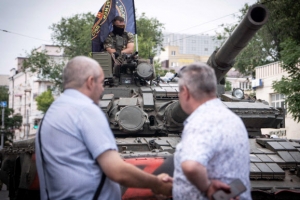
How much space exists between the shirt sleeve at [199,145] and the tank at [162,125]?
2703 millimetres

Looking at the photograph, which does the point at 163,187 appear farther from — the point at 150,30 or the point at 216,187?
the point at 150,30

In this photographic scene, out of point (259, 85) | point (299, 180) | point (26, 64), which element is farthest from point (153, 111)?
point (26, 64)

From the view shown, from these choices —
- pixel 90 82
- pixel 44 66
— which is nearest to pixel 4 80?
pixel 44 66

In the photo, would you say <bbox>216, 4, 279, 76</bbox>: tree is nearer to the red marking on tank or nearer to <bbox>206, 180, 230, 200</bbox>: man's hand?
the red marking on tank

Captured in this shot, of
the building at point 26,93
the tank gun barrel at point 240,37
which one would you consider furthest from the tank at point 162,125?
the building at point 26,93

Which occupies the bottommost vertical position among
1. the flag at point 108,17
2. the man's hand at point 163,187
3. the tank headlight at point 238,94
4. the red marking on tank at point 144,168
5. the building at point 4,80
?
the red marking on tank at point 144,168

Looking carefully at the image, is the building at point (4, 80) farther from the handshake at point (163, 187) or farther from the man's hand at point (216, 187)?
the man's hand at point (216, 187)

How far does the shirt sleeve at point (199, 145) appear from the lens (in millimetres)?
3881

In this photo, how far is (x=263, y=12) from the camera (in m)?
7.31

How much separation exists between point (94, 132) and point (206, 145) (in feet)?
2.57

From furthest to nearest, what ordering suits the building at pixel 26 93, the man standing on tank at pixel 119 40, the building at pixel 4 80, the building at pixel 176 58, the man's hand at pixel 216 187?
the building at pixel 4 80
the building at pixel 176 58
the building at pixel 26 93
the man standing on tank at pixel 119 40
the man's hand at pixel 216 187

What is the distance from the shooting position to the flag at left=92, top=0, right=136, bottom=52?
1448 centimetres

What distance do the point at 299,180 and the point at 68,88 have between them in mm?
4492

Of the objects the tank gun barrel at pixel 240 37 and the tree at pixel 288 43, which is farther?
the tree at pixel 288 43
